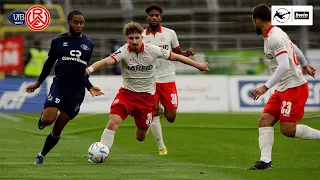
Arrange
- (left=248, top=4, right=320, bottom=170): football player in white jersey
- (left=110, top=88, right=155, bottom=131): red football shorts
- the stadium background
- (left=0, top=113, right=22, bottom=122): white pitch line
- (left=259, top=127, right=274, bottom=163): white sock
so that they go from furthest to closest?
(left=0, top=113, right=22, bottom=122): white pitch line < the stadium background < (left=110, top=88, right=155, bottom=131): red football shorts < (left=259, top=127, right=274, bottom=163): white sock < (left=248, top=4, right=320, bottom=170): football player in white jersey

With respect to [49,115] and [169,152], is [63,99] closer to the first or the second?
[49,115]

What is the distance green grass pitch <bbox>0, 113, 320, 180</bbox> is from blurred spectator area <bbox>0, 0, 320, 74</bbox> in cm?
445

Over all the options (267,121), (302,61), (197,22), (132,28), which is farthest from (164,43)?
(197,22)

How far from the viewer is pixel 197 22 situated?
28.1 metres

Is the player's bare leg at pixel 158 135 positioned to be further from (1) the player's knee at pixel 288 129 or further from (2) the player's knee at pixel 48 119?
(1) the player's knee at pixel 288 129

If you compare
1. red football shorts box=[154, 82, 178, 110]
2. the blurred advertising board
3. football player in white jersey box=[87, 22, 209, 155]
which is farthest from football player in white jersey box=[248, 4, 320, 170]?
the blurred advertising board

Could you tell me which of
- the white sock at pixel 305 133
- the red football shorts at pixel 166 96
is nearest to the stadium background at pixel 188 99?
the white sock at pixel 305 133

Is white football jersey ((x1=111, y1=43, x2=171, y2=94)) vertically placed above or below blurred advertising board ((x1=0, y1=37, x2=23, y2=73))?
above

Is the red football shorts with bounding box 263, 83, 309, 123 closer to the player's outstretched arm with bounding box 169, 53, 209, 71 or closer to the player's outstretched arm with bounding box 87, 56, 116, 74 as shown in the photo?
the player's outstretched arm with bounding box 169, 53, 209, 71

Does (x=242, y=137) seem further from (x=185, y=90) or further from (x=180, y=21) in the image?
(x=180, y=21)

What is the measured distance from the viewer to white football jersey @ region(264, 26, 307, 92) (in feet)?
35.8

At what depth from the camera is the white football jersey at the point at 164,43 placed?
49.0 feet

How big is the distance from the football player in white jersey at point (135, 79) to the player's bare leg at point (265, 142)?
5.35 ft

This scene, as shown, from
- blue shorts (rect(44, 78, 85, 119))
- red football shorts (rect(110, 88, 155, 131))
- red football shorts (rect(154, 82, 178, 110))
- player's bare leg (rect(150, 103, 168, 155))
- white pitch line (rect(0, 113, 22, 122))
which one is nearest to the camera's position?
blue shorts (rect(44, 78, 85, 119))
